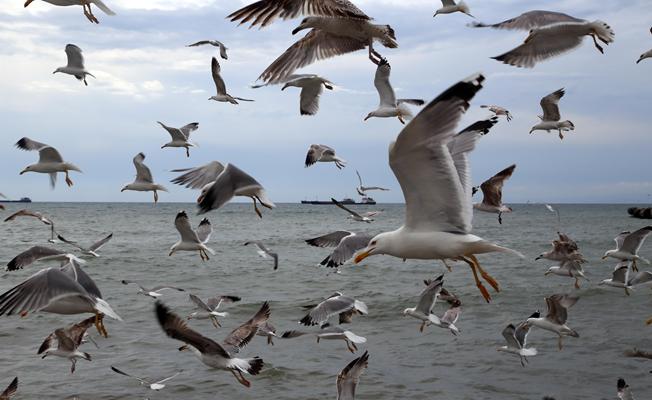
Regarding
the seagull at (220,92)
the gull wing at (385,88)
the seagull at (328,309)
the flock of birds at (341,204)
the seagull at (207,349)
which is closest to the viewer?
the flock of birds at (341,204)

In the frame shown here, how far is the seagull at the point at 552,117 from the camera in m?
12.7

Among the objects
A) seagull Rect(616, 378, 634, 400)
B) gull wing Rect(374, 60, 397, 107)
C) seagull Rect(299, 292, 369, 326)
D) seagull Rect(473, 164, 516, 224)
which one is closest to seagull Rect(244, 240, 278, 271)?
seagull Rect(299, 292, 369, 326)

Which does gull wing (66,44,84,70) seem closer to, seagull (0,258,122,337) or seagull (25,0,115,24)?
seagull (25,0,115,24)

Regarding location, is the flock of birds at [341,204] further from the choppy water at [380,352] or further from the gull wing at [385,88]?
the choppy water at [380,352]

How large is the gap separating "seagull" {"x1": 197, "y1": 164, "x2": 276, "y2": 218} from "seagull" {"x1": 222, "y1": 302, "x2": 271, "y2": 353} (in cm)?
173

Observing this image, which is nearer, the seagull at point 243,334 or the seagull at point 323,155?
the seagull at point 243,334

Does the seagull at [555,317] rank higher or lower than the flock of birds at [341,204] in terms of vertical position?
lower

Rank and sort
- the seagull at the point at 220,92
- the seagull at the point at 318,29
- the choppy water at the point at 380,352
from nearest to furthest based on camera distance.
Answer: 1. the seagull at the point at 318,29
2. the choppy water at the point at 380,352
3. the seagull at the point at 220,92

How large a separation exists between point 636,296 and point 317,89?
9.09 m

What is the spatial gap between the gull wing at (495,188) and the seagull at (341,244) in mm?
2112

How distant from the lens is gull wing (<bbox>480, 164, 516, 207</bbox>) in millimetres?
11297

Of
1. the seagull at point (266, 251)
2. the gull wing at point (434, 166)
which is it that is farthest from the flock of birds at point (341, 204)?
the seagull at point (266, 251)

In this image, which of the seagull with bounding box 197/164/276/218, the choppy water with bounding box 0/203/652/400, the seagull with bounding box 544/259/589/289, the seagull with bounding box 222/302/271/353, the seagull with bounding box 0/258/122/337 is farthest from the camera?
the seagull with bounding box 544/259/589/289

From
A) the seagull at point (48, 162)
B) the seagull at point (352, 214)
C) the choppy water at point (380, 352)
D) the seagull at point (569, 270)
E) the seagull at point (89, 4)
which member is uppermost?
the seagull at point (89, 4)
